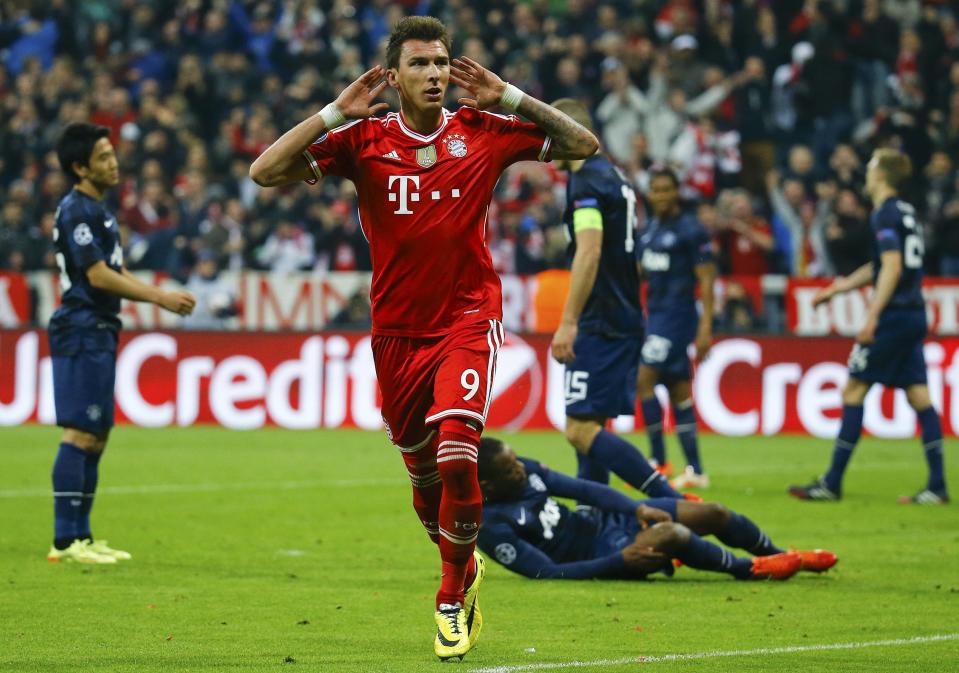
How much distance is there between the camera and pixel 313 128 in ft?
21.0

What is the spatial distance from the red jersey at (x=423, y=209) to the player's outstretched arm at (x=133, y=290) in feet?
7.82

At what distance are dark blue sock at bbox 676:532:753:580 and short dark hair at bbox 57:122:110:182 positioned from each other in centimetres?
399

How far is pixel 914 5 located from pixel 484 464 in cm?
1769

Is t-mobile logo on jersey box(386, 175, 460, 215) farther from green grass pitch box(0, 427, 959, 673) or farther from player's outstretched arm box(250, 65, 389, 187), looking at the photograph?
green grass pitch box(0, 427, 959, 673)

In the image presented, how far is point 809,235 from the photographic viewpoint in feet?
68.4

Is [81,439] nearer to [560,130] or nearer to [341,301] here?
[560,130]

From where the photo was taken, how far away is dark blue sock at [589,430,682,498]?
29.6ft

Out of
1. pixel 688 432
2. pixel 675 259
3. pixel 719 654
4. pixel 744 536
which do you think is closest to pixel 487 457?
pixel 744 536

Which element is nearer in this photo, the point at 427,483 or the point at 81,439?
the point at 427,483

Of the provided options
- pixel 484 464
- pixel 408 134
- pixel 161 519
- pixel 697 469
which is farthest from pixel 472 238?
pixel 697 469

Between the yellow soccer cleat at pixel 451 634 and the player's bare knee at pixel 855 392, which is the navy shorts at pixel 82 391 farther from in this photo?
the player's bare knee at pixel 855 392

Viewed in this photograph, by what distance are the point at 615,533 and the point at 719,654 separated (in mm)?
2012

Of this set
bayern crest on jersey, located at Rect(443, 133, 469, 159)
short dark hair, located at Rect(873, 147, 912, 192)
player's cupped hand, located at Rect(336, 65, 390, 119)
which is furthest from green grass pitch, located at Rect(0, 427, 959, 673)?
short dark hair, located at Rect(873, 147, 912, 192)

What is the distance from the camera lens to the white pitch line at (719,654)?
599 cm
